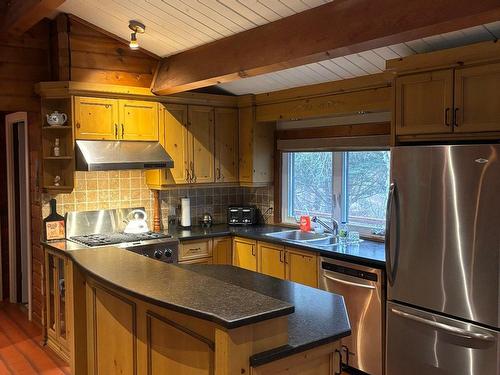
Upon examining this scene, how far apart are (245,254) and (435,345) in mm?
2141

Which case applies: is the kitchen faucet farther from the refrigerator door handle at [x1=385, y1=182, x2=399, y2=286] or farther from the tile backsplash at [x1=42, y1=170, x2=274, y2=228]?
the refrigerator door handle at [x1=385, y1=182, x2=399, y2=286]

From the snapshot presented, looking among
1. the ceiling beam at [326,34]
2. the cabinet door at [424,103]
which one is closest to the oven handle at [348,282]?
the cabinet door at [424,103]

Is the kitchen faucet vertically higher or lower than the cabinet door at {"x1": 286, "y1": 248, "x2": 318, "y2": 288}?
higher

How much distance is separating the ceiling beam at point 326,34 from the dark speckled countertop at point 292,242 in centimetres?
145

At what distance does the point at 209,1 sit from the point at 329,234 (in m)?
2.36

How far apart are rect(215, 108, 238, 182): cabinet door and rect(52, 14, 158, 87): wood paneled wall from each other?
86 centimetres

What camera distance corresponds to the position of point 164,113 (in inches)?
185

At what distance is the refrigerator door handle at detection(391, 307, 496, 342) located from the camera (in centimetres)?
275

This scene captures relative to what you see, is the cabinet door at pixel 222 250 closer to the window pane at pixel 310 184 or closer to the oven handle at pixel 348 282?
the window pane at pixel 310 184

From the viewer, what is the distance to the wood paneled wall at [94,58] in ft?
13.9

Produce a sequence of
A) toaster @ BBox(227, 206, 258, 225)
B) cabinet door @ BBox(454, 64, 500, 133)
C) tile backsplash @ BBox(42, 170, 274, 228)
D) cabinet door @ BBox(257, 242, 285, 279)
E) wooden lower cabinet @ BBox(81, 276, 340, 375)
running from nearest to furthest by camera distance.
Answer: wooden lower cabinet @ BBox(81, 276, 340, 375), cabinet door @ BBox(454, 64, 500, 133), cabinet door @ BBox(257, 242, 285, 279), tile backsplash @ BBox(42, 170, 274, 228), toaster @ BBox(227, 206, 258, 225)

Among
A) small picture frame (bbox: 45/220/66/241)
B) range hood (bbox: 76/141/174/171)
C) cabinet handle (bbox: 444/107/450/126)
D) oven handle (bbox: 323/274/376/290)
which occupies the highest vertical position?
cabinet handle (bbox: 444/107/450/126)

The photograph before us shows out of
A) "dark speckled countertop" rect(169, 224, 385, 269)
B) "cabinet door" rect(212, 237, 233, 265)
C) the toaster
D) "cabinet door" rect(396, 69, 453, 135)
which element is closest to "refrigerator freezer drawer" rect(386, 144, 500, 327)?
"cabinet door" rect(396, 69, 453, 135)

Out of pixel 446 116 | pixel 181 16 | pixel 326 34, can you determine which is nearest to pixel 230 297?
pixel 326 34
